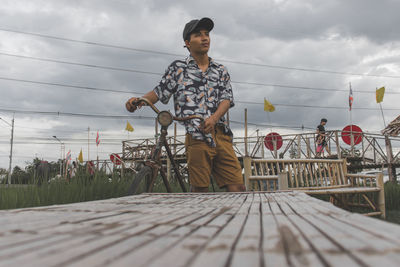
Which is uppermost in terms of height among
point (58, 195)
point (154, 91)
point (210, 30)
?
point (210, 30)

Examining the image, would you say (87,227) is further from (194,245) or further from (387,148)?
(387,148)

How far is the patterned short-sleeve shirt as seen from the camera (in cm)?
226

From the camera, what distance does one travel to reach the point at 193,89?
2.29m

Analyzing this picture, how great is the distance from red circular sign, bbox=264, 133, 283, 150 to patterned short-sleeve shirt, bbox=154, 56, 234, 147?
44.0ft

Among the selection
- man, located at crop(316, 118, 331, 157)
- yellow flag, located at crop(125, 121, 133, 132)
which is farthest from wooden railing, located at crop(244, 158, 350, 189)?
yellow flag, located at crop(125, 121, 133, 132)

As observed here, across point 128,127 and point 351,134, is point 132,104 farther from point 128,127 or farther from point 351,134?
point 128,127

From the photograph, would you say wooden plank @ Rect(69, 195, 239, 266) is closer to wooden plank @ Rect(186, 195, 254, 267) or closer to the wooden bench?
A: wooden plank @ Rect(186, 195, 254, 267)

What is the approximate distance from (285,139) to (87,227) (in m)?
15.3

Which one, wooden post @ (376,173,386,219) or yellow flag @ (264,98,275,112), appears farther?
yellow flag @ (264,98,275,112)

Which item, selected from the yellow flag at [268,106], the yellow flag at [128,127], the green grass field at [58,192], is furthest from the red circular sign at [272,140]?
the green grass field at [58,192]

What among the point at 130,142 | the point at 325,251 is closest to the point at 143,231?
the point at 325,251

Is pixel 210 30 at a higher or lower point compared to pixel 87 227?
higher

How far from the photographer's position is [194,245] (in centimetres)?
37

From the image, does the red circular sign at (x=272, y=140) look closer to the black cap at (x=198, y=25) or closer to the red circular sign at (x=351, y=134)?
the red circular sign at (x=351, y=134)
